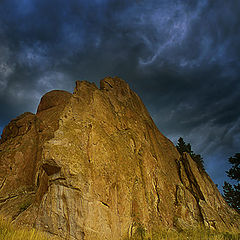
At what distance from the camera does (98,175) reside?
10.3 meters

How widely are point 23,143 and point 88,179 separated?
39.7 feet

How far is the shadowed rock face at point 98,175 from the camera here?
8742 mm

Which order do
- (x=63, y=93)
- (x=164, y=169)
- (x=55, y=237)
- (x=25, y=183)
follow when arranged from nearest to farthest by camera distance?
(x=55, y=237) → (x=25, y=183) → (x=164, y=169) → (x=63, y=93)

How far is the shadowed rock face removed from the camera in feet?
28.7

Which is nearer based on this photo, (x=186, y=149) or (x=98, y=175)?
(x=98, y=175)

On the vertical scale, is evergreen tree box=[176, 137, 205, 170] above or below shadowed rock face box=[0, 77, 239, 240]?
above

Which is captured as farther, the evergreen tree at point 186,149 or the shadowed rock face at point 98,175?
the evergreen tree at point 186,149

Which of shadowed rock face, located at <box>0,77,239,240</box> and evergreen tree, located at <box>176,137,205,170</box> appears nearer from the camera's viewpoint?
shadowed rock face, located at <box>0,77,239,240</box>

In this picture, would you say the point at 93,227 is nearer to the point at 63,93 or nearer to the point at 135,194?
the point at 135,194

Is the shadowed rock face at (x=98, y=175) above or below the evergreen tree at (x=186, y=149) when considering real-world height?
below

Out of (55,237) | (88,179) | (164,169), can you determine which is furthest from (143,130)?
(55,237)

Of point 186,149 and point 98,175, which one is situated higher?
point 186,149

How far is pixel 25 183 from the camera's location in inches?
619

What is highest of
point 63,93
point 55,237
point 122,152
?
point 63,93
